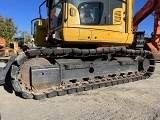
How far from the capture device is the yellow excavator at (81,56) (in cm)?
638

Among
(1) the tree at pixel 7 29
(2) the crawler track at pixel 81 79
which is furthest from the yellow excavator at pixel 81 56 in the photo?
(1) the tree at pixel 7 29

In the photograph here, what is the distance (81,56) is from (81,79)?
614 millimetres

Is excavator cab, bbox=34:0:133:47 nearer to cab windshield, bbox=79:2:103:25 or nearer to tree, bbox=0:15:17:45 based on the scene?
cab windshield, bbox=79:2:103:25

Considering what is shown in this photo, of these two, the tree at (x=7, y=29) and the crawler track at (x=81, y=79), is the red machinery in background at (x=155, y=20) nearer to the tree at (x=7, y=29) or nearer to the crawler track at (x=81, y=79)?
the crawler track at (x=81, y=79)

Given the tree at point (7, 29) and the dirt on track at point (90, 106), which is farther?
the tree at point (7, 29)

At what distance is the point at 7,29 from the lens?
46250mm

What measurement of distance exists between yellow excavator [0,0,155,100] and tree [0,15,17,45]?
1462 inches

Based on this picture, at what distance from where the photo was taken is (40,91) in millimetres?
6477

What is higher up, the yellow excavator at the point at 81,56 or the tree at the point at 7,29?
the tree at the point at 7,29

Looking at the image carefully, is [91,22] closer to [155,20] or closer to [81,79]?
[81,79]

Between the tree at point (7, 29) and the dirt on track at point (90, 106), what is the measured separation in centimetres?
3872

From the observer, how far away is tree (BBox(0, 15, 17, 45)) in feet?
147

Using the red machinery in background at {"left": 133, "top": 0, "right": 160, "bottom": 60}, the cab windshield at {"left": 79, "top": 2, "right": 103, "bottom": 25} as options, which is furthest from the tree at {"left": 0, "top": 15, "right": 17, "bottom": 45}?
the cab windshield at {"left": 79, "top": 2, "right": 103, "bottom": 25}

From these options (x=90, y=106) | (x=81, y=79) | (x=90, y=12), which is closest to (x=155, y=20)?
(x=90, y=12)
